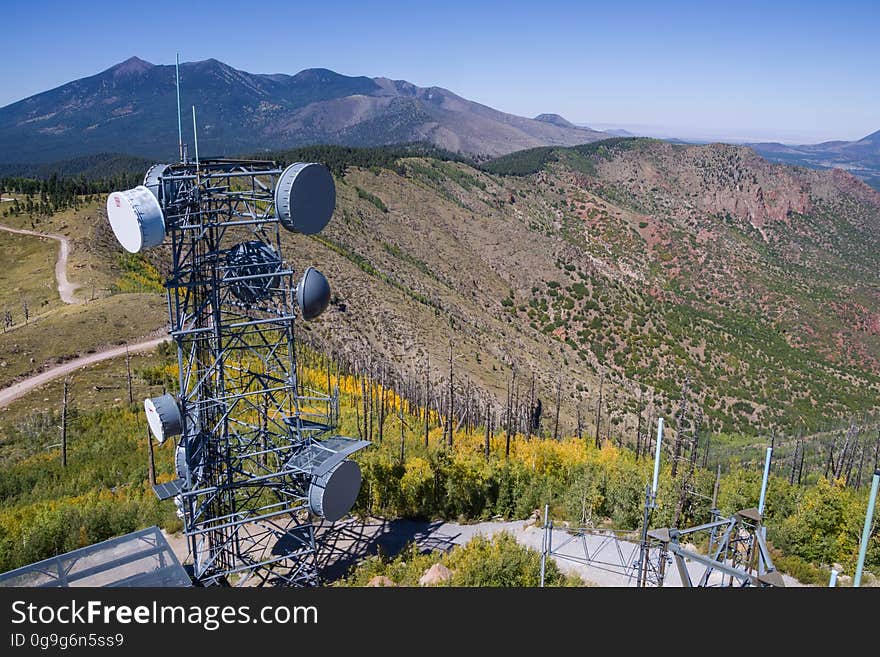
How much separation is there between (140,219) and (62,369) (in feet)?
90.0

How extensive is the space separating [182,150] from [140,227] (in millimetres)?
2588

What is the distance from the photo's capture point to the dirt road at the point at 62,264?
48188 millimetres

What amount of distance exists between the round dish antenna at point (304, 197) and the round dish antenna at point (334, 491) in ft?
21.3

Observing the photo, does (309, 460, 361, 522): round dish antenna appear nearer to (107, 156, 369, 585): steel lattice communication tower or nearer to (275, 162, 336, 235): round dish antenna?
(107, 156, 369, 585): steel lattice communication tower

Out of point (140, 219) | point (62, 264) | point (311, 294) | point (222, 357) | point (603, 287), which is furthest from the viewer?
point (603, 287)

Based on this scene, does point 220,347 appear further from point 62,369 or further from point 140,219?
point 62,369

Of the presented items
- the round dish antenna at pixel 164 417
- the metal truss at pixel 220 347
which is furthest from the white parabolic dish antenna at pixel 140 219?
the round dish antenna at pixel 164 417

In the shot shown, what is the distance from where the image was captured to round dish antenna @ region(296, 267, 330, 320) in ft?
55.6

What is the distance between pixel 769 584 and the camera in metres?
12.2

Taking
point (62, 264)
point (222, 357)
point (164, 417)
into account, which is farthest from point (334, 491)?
point (62, 264)

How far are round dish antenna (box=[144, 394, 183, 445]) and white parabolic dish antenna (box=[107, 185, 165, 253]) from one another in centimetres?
412

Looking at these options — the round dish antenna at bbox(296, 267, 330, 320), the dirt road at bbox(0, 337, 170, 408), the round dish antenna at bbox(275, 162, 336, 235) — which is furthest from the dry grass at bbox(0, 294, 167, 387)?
the round dish antenna at bbox(275, 162, 336, 235)

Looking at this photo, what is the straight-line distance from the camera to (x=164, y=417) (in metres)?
16.2

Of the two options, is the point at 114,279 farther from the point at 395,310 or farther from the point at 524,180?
the point at 524,180
